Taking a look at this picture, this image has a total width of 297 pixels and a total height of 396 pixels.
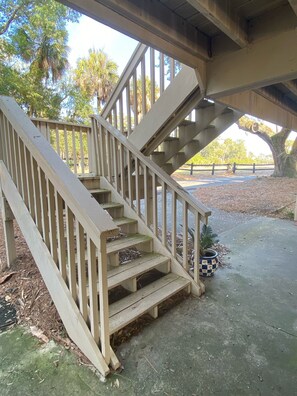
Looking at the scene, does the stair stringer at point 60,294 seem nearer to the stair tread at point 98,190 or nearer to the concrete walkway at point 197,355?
the concrete walkway at point 197,355

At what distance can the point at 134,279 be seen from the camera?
81.7 inches

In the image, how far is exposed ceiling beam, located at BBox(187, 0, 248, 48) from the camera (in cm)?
129

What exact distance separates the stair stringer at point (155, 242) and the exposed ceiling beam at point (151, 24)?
159cm

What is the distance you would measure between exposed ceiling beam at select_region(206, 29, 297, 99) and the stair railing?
4.78 ft

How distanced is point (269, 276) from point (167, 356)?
5.37 feet

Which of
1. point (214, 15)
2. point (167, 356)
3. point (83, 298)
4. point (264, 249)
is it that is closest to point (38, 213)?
point (83, 298)

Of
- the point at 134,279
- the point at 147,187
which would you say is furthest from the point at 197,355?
the point at 147,187

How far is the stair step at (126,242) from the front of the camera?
2.20 meters

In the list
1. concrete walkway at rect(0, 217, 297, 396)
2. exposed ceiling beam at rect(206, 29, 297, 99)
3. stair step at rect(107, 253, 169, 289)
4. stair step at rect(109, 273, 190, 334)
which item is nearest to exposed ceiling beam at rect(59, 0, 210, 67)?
exposed ceiling beam at rect(206, 29, 297, 99)

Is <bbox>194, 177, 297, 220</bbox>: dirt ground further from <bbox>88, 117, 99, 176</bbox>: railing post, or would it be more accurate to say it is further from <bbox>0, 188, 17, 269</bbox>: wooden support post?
<bbox>0, 188, 17, 269</bbox>: wooden support post

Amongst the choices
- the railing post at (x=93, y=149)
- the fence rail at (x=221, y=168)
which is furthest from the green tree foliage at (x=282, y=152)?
the railing post at (x=93, y=149)

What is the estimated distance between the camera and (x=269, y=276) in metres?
2.65

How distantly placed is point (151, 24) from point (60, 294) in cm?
185

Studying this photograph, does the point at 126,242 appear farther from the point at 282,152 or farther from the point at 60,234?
the point at 282,152
